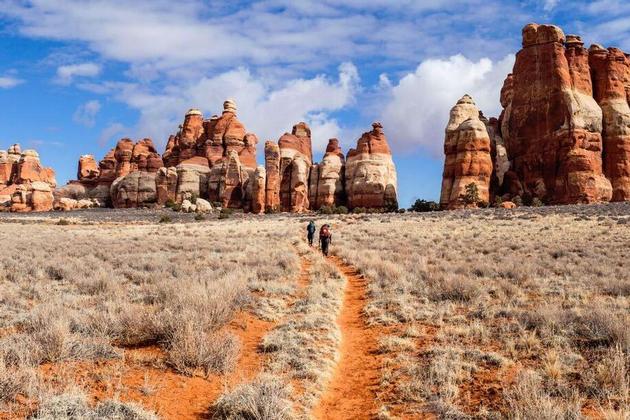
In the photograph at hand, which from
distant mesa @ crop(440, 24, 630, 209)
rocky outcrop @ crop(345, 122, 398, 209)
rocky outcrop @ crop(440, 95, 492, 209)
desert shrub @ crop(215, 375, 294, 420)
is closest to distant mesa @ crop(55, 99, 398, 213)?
rocky outcrop @ crop(345, 122, 398, 209)

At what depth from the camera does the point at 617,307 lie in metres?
10.2

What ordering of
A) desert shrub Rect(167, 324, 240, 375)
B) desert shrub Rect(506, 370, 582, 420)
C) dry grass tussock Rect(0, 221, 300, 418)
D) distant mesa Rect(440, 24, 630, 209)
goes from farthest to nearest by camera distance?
distant mesa Rect(440, 24, 630, 209) → desert shrub Rect(167, 324, 240, 375) → dry grass tussock Rect(0, 221, 300, 418) → desert shrub Rect(506, 370, 582, 420)

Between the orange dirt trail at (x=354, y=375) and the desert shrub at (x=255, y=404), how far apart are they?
0.59 meters

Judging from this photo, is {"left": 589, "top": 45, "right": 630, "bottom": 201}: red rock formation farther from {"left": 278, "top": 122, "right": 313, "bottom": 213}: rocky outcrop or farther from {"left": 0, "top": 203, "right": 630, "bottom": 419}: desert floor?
{"left": 0, "top": 203, "right": 630, "bottom": 419}: desert floor

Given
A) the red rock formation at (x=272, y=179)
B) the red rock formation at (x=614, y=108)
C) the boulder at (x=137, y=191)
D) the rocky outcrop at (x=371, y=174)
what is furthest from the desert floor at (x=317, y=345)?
the boulder at (x=137, y=191)

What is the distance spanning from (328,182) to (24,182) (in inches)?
3163

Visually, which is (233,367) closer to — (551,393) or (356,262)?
(551,393)

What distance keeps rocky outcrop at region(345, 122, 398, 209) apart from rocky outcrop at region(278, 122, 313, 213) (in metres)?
8.21

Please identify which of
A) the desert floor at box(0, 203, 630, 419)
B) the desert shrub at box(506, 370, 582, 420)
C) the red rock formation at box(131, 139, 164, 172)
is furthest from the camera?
the red rock formation at box(131, 139, 164, 172)

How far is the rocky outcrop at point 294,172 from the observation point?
85.1 metres

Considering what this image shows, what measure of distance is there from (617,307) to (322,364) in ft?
23.5

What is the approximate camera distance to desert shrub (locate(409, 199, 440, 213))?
2772 inches

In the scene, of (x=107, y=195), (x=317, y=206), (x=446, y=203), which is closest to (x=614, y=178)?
(x=446, y=203)

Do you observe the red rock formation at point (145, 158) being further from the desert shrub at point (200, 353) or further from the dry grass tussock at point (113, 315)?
the desert shrub at point (200, 353)
